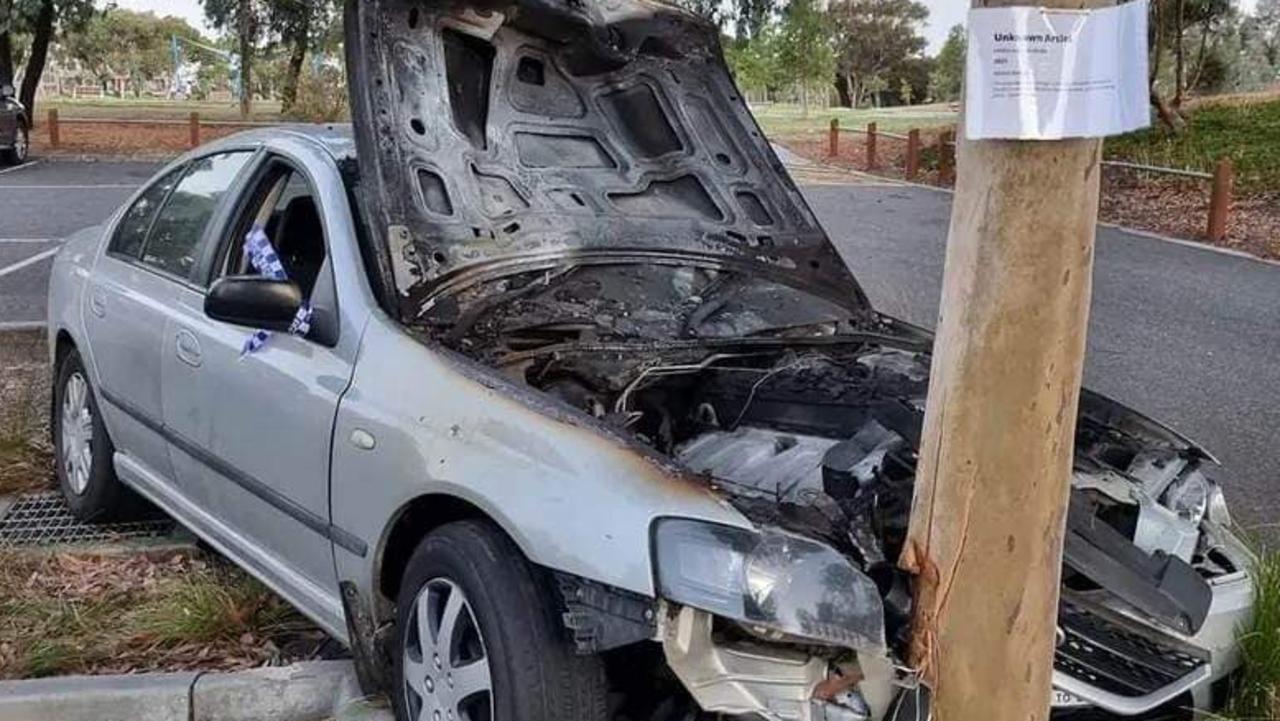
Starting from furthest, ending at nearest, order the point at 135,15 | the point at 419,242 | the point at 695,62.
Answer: the point at 135,15 → the point at 695,62 → the point at 419,242

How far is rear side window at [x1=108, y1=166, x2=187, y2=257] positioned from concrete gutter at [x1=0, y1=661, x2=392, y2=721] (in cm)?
178

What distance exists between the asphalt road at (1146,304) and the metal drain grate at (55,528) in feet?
10.7

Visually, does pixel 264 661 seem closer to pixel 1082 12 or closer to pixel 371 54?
pixel 371 54

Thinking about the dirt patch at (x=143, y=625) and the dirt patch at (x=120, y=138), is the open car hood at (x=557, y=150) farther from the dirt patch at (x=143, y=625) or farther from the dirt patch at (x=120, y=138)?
the dirt patch at (x=120, y=138)

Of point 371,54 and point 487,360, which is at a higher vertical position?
point 371,54

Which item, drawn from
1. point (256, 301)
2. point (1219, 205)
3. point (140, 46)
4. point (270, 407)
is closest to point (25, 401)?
point (270, 407)

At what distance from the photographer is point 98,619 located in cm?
407

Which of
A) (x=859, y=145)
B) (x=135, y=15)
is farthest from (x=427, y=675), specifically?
(x=135, y=15)

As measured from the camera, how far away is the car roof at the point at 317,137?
401 centimetres

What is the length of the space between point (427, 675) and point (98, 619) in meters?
1.63

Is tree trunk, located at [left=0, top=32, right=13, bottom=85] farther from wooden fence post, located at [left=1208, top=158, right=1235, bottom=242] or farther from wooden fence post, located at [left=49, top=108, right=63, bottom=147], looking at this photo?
wooden fence post, located at [left=1208, top=158, right=1235, bottom=242]

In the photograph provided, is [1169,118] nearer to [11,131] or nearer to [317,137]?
[11,131]

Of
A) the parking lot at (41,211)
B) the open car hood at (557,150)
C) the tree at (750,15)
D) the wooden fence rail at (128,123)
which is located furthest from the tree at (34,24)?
the open car hood at (557,150)

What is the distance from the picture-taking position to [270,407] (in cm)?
356
